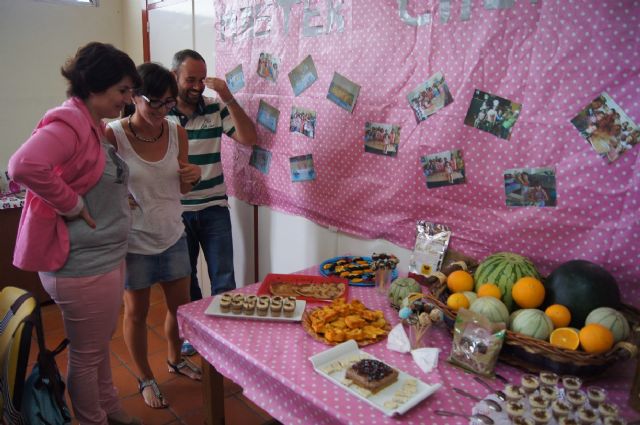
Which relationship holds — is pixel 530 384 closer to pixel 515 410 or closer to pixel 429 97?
pixel 515 410

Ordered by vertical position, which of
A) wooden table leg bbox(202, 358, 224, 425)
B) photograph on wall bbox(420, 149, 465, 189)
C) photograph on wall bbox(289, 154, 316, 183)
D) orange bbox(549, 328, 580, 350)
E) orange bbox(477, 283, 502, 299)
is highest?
photograph on wall bbox(420, 149, 465, 189)

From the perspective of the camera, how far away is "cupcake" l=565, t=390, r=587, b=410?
101 centimetres

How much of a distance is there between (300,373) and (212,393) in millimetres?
622

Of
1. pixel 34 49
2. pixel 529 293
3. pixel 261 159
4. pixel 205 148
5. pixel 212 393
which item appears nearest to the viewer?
pixel 529 293

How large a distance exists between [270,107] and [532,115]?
4.14ft

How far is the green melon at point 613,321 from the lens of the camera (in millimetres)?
1179

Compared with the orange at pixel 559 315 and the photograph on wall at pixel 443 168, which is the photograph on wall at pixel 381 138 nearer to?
the photograph on wall at pixel 443 168

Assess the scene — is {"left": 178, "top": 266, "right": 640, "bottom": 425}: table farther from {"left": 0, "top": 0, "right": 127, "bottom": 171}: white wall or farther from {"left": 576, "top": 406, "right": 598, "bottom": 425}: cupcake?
{"left": 0, "top": 0, "right": 127, "bottom": 171}: white wall

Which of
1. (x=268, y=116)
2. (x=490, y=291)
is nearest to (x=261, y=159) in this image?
(x=268, y=116)

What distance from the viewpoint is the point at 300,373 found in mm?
1186

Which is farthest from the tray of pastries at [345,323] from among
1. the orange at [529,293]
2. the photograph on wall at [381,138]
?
the photograph on wall at [381,138]

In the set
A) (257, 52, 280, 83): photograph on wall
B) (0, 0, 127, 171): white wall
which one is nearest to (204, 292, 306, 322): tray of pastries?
(257, 52, 280, 83): photograph on wall

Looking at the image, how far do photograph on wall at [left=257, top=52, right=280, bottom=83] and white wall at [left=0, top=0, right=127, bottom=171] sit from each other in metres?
1.94

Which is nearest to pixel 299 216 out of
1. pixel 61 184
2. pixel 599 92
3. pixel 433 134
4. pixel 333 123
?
pixel 333 123
